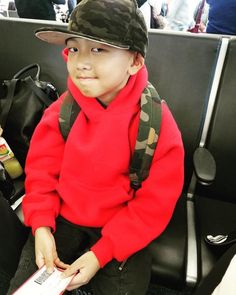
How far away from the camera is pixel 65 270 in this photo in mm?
732

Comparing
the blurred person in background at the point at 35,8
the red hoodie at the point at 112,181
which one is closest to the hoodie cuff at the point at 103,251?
the red hoodie at the point at 112,181

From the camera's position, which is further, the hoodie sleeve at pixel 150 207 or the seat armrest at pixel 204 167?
the seat armrest at pixel 204 167

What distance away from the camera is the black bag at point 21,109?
116 centimetres

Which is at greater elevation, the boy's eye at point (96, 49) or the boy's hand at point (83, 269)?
the boy's eye at point (96, 49)

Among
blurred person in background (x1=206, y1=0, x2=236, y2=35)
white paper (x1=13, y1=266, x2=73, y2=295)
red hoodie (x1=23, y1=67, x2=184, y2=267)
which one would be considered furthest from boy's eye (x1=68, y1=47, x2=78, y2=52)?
blurred person in background (x1=206, y1=0, x2=236, y2=35)

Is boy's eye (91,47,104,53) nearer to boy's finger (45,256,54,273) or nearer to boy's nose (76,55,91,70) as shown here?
boy's nose (76,55,91,70)

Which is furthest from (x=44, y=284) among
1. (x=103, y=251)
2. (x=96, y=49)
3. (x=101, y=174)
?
(x=96, y=49)

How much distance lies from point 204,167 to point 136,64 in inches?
16.4

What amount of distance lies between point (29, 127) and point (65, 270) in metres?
0.64

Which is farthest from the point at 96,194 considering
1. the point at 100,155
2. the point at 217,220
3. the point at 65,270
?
the point at 217,220

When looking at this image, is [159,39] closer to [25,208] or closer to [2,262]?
[25,208]

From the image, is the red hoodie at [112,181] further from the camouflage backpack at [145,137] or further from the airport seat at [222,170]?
the airport seat at [222,170]

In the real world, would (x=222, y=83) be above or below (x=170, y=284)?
above

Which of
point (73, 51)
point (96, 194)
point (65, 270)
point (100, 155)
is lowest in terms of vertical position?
point (65, 270)
